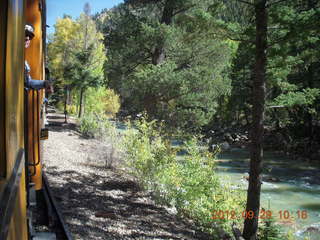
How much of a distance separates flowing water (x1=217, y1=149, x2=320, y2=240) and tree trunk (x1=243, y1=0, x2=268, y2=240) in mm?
901

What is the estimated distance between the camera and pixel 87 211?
6.46m

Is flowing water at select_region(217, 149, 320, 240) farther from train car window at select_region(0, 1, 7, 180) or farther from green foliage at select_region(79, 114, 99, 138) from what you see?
green foliage at select_region(79, 114, 99, 138)

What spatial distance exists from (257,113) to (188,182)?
2467 mm

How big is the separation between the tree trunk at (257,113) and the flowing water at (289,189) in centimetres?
90

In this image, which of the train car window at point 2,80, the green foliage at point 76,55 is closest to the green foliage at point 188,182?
the train car window at point 2,80

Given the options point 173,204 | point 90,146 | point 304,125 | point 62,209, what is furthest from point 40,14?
point 304,125

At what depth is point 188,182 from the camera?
26.0 ft

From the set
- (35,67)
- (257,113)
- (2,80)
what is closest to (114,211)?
(35,67)

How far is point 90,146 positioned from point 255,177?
11.1 metres

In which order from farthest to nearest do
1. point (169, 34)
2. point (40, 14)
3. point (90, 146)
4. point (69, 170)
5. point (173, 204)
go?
point (90, 146) → point (169, 34) → point (69, 170) → point (173, 204) → point (40, 14)

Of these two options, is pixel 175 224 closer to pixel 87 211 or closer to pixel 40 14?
pixel 87 211

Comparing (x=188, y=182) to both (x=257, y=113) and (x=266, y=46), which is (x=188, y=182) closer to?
(x=257, y=113)

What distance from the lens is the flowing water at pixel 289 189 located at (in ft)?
29.8

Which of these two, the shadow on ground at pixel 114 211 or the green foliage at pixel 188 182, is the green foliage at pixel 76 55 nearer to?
the green foliage at pixel 188 182
